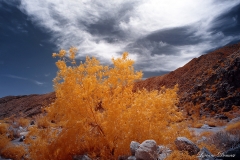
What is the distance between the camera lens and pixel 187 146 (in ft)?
18.2

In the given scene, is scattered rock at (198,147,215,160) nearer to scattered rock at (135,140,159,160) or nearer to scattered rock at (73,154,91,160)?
scattered rock at (135,140,159,160)

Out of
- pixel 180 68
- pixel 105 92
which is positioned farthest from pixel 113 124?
pixel 180 68

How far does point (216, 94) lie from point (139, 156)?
629 inches

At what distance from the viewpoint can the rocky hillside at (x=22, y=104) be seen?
45.2m

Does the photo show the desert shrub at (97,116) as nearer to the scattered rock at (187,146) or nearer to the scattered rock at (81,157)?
the scattered rock at (81,157)

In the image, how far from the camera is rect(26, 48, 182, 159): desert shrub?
269 inches

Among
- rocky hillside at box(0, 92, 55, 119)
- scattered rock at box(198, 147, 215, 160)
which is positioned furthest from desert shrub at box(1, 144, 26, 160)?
rocky hillside at box(0, 92, 55, 119)

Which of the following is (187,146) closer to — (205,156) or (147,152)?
(205,156)

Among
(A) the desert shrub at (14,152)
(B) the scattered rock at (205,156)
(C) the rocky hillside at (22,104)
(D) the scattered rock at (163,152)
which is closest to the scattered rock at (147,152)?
(D) the scattered rock at (163,152)

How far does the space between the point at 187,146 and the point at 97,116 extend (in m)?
3.27

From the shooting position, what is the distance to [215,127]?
1362cm

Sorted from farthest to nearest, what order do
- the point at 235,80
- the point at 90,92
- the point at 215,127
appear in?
1. the point at 235,80
2. the point at 215,127
3. the point at 90,92

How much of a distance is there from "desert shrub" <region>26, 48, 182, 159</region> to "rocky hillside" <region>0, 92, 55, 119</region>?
3423 centimetres

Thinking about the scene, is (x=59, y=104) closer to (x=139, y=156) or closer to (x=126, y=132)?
(x=126, y=132)
